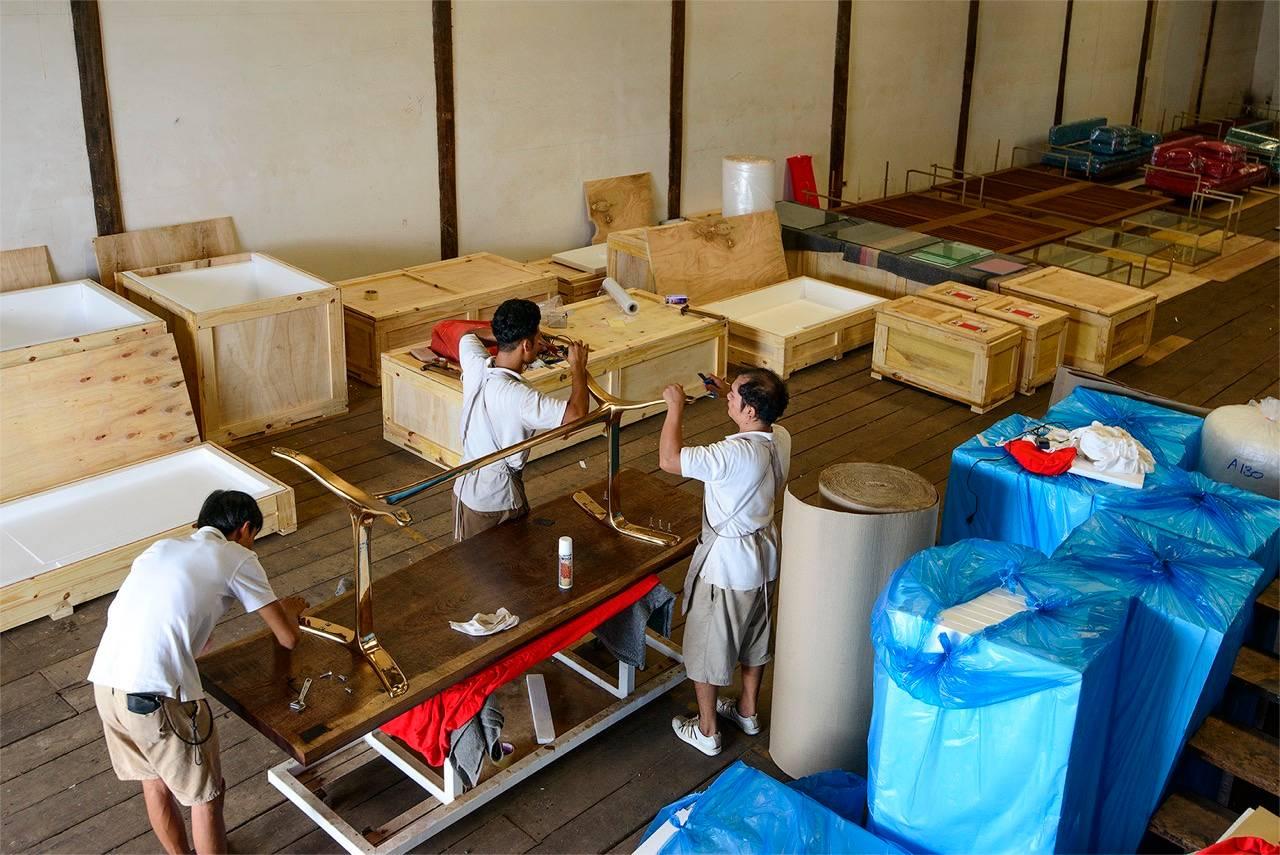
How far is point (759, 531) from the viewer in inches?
170

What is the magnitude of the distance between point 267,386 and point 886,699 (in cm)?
479

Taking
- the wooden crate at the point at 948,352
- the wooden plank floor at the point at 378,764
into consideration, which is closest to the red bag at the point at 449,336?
the wooden plank floor at the point at 378,764

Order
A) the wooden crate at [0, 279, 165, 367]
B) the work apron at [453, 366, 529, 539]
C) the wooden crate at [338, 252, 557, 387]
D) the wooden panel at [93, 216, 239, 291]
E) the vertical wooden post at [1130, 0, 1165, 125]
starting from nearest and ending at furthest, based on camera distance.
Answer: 1. the work apron at [453, 366, 529, 539]
2. the wooden crate at [0, 279, 165, 367]
3. the wooden panel at [93, 216, 239, 291]
4. the wooden crate at [338, 252, 557, 387]
5. the vertical wooden post at [1130, 0, 1165, 125]

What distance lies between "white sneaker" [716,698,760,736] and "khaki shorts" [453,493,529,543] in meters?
1.12

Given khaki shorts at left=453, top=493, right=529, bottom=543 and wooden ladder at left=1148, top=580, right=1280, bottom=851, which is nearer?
wooden ladder at left=1148, top=580, right=1280, bottom=851

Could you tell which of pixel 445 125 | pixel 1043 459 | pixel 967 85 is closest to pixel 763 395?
pixel 1043 459

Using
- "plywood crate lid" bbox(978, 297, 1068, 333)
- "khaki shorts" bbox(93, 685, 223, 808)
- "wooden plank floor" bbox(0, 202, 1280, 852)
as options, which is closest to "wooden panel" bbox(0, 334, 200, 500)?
"wooden plank floor" bbox(0, 202, 1280, 852)

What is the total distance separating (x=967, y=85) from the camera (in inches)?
547

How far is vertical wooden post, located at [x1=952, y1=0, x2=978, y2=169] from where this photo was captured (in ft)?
44.5

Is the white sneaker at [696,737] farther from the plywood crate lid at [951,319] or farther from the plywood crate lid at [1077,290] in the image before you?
the plywood crate lid at [1077,290]

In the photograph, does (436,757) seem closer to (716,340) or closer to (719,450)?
(719,450)

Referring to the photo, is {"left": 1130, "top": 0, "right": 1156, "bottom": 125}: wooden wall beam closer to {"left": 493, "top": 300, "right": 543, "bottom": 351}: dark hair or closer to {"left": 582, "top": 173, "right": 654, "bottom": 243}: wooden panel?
{"left": 582, "top": 173, "right": 654, "bottom": 243}: wooden panel

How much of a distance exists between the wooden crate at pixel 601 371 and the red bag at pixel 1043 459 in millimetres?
2950

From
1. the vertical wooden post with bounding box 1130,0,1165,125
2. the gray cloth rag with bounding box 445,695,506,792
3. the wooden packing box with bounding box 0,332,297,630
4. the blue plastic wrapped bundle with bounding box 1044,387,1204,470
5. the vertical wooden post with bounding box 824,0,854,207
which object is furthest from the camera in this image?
the vertical wooden post with bounding box 1130,0,1165,125
